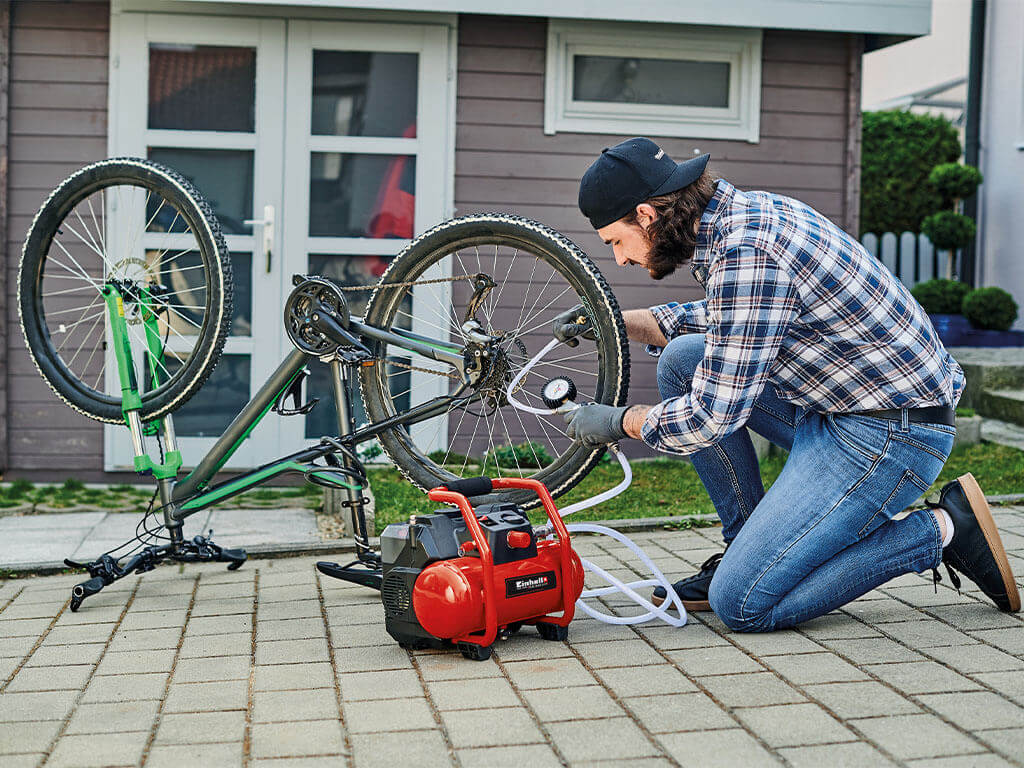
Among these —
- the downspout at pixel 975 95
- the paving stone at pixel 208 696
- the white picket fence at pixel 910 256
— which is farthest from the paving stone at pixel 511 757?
the downspout at pixel 975 95

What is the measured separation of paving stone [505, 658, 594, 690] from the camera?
2.50 meters

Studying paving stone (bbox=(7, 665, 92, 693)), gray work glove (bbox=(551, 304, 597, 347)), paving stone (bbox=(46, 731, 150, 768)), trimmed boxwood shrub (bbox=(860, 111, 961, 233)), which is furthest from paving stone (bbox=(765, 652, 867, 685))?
trimmed boxwood shrub (bbox=(860, 111, 961, 233))

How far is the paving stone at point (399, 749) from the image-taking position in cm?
206

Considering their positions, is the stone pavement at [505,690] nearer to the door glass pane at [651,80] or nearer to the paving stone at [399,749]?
the paving stone at [399,749]

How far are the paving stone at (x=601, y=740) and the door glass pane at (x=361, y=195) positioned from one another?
421cm

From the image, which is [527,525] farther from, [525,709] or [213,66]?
[213,66]

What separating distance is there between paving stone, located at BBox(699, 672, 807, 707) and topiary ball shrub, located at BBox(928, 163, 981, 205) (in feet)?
25.8

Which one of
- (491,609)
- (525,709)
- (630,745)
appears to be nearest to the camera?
(630,745)

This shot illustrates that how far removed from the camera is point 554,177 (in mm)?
6207

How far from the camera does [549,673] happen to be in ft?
8.45

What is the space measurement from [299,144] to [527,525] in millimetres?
3843

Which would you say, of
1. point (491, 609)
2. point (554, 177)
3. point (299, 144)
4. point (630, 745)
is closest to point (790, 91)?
point (554, 177)

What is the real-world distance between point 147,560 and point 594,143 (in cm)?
366

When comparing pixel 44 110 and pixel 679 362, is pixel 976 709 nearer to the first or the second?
pixel 679 362
